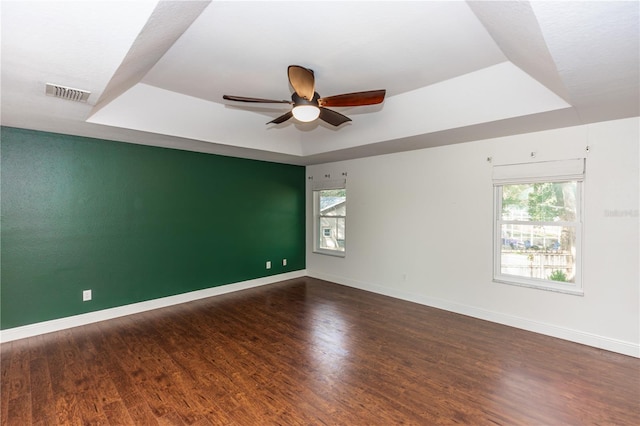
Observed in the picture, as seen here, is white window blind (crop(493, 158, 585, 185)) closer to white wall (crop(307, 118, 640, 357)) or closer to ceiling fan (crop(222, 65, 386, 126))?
white wall (crop(307, 118, 640, 357))

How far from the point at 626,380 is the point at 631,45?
278 centimetres

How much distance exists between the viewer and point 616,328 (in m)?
3.22

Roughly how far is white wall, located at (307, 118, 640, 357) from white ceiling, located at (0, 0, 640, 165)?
31 centimetres

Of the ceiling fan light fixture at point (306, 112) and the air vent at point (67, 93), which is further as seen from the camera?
the ceiling fan light fixture at point (306, 112)

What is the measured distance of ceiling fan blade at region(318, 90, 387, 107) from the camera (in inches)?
109

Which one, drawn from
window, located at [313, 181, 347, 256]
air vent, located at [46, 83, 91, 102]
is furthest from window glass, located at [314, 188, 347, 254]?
air vent, located at [46, 83, 91, 102]

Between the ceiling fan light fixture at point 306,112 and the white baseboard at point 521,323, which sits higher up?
the ceiling fan light fixture at point 306,112

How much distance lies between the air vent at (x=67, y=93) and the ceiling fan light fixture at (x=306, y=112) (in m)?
1.75

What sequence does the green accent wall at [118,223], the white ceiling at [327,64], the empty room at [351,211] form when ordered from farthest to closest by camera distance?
1. the green accent wall at [118,223]
2. the empty room at [351,211]
3. the white ceiling at [327,64]

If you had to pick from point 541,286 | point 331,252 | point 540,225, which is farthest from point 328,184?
point 541,286

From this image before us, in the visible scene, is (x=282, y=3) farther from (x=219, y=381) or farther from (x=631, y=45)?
(x=219, y=381)

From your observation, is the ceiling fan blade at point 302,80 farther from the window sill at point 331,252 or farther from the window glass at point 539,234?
the window sill at point 331,252

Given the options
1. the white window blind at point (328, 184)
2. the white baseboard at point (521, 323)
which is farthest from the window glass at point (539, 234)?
the white window blind at point (328, 184)

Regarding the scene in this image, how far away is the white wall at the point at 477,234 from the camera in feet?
10.5
